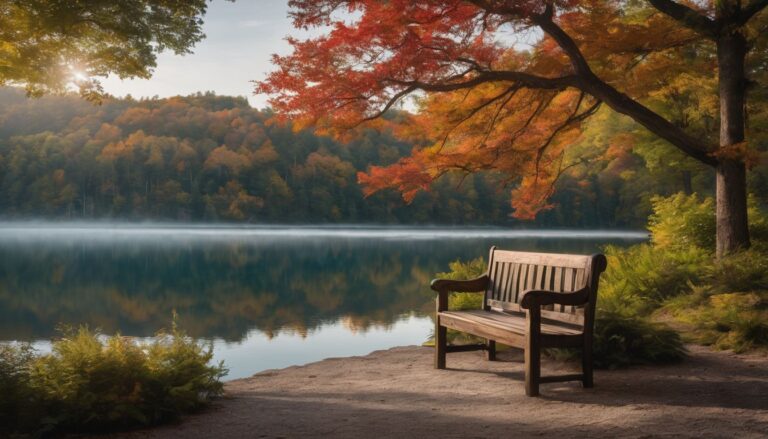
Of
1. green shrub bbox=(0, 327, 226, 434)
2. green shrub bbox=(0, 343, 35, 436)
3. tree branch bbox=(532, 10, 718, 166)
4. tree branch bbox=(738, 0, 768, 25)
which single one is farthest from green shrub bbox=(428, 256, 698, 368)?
tree branch bbox=(738, 0, 768, 25)

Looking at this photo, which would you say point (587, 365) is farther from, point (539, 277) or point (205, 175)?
point (205, 175)

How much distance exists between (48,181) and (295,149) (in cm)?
2768

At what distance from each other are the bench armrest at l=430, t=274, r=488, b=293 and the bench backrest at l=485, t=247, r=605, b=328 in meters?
0.07

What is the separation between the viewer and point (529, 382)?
4930 millimetres

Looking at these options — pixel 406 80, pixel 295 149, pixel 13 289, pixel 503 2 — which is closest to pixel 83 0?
pixel 406 80

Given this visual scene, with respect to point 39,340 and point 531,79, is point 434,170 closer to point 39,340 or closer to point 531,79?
point 531,79

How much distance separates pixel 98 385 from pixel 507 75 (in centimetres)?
769

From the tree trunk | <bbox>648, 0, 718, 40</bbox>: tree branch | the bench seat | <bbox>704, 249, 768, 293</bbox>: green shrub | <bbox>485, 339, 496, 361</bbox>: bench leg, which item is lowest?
<bbox>485, 339, 496, 361</bbox>: bench leg

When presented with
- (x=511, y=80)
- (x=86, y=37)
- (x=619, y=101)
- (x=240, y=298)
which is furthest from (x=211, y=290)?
(x=619, y=101)

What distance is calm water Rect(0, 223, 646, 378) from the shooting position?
13867 millimetres

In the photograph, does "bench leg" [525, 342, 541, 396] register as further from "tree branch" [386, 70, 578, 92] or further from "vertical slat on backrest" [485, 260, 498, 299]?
"tree branch" [386, 70, 578, 92]

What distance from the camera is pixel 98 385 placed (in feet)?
14.2

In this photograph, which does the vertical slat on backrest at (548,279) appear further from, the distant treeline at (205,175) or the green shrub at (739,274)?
the distant treeline at (205,175)

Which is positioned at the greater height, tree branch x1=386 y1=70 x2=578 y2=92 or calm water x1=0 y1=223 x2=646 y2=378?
tree branch x1=386 y1=70 x2=578 y2=92
